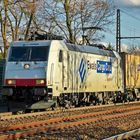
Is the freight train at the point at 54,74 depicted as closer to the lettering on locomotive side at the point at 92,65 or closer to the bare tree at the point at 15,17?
the lettering on locomotive side at the point at 92,65

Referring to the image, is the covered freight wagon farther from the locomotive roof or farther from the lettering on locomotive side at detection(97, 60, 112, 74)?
the lettering on locomotive side at detection(97, 60, 112, 74)

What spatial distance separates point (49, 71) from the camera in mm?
20344

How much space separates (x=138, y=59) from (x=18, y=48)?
1502cm

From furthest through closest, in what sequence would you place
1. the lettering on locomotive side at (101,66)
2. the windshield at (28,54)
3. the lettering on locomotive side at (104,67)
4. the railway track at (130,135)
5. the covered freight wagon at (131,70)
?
the covered freight wagon at (131,70) → the lettering on locomotive side at (104,67) → the lettering on locomotive side at (101,66) → the windshield at (28,54) → the railway track at (130,135)

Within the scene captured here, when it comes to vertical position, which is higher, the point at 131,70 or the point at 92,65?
the point at 131,70

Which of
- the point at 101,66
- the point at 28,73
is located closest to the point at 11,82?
the point at 28,73

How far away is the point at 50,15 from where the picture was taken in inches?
1615

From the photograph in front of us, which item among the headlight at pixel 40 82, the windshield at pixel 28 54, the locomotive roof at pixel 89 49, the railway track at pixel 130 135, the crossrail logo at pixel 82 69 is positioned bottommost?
the railway track at pixel 130 135

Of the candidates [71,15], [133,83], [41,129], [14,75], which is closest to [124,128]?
[41,129]

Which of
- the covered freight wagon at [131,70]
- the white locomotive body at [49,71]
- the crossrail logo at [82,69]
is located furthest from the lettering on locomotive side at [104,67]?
the covered freight wagon at [131,70]

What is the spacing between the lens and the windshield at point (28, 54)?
2073 cm

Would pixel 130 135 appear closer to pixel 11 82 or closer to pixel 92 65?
pixel 11 82

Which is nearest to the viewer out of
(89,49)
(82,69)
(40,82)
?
(40,82)

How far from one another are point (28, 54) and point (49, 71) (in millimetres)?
1464
